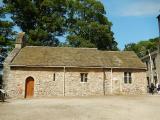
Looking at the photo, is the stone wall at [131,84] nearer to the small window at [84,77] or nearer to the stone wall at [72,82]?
the stone wall at [72,82]

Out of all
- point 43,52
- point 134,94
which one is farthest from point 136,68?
point 43,52

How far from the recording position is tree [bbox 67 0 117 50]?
50.9 metres

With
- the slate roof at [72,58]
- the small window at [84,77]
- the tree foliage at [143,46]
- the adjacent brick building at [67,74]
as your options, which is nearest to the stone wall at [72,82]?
the adjacent brick building at [67,74]

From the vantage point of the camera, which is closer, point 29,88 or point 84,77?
point 29,88

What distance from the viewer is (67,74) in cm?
3425

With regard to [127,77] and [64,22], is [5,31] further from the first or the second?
[127,77]

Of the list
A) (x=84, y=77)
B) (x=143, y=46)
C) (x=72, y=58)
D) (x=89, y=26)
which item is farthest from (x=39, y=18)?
(x=143, y=46)

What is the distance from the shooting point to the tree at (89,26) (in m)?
50.9

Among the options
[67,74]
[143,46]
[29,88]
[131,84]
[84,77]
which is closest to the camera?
[29,88]

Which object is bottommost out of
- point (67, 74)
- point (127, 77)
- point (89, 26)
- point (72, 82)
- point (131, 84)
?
point (131, 84)

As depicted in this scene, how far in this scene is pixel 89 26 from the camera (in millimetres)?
51562

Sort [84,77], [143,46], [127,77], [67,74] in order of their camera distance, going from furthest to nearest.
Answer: [143,46] < [127,77] < [84,77] < [67,74]

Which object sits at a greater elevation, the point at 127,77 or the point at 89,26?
the point at 89,26

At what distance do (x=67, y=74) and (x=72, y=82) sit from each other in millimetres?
1101
